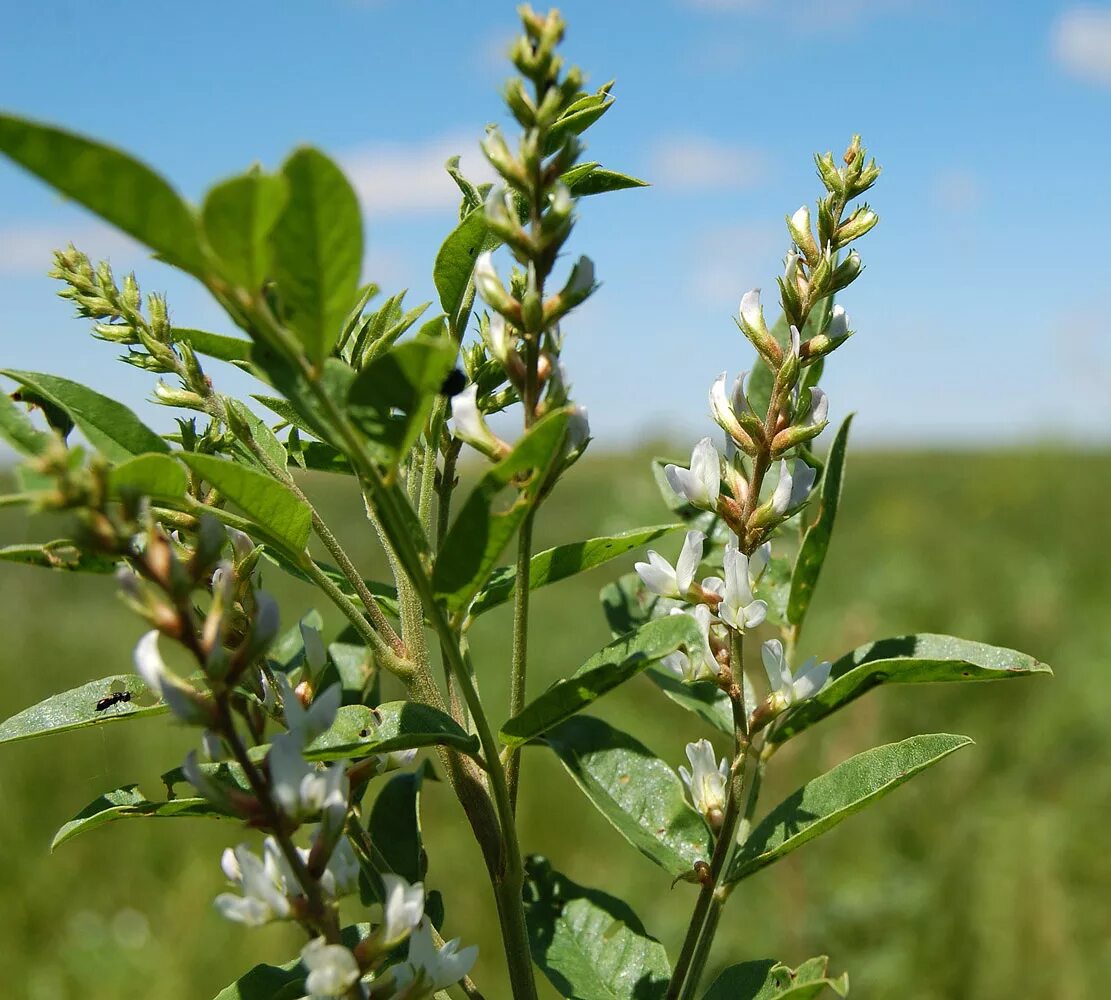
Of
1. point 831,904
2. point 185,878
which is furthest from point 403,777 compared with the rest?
point 185,878

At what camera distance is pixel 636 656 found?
795 millimetres

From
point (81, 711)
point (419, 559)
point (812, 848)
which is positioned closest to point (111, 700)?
point (81, 711)

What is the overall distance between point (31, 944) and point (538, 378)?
5229 mm

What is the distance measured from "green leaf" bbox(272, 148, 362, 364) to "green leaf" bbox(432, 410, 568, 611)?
0.15 meters

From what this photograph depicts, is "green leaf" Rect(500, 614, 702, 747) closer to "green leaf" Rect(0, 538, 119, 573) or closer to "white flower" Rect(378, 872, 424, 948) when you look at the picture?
"white flower" Rect(378, 872, 424, 948)

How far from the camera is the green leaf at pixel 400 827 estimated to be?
3.57ft

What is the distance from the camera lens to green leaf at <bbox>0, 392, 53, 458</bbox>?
810 millimetres

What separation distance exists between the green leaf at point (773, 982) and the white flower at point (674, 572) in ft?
1.14

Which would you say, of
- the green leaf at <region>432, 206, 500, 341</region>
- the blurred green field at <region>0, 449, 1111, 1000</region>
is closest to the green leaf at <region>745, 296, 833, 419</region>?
the green leaf at <region>432, 206, 500, 341</region>

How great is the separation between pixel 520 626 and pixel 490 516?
12cm

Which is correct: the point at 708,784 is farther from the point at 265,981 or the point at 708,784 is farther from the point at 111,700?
the point at 111,700

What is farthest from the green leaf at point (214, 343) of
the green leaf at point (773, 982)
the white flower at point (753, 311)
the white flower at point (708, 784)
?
the green leaf at point (773, 982)

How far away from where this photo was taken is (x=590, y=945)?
3.61ft

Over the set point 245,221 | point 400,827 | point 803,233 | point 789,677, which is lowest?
point 400,827
